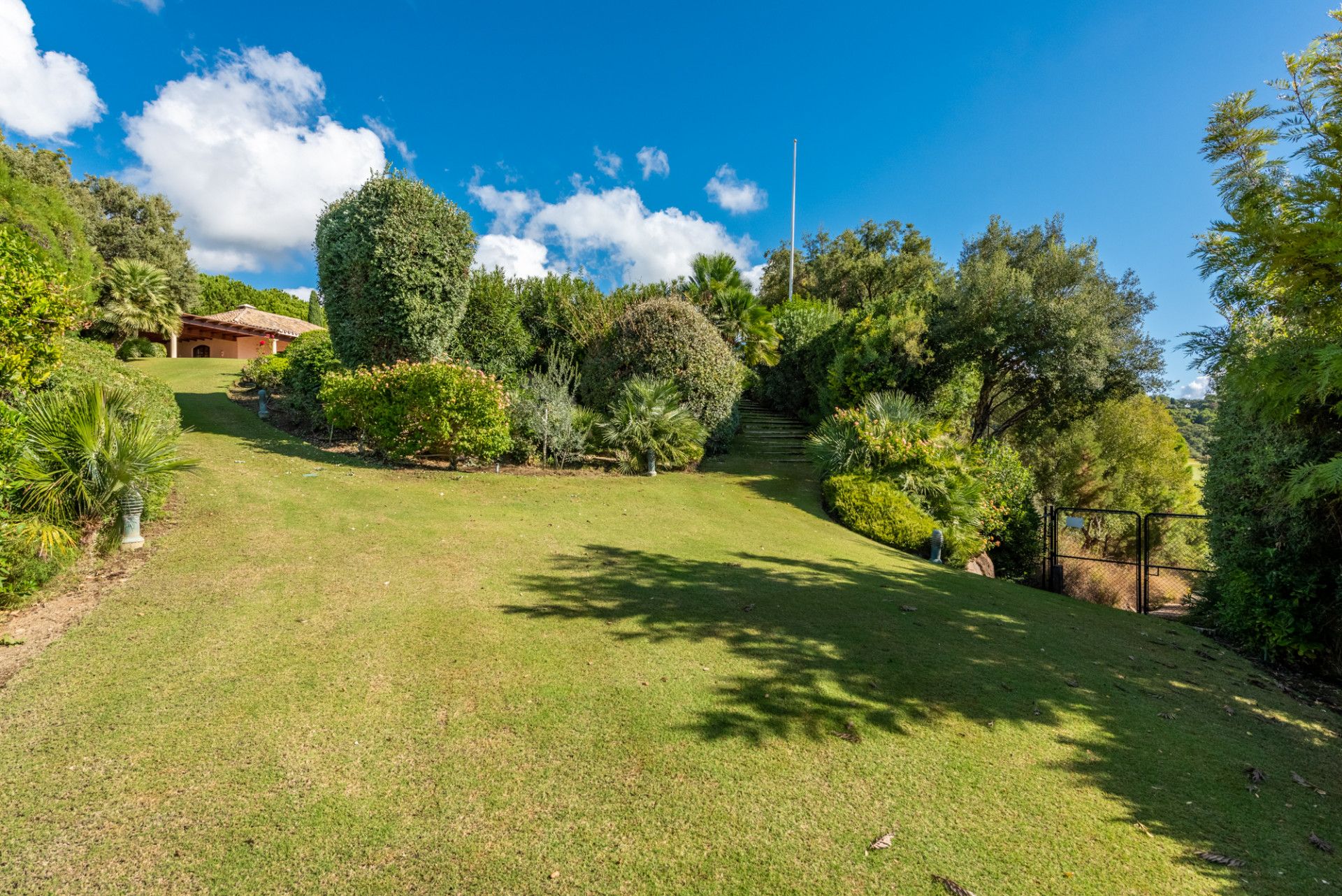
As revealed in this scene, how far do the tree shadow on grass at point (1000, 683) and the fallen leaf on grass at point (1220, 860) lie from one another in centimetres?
4

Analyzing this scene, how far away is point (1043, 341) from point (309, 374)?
748 inches

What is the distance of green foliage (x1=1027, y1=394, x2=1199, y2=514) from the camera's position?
20.1m

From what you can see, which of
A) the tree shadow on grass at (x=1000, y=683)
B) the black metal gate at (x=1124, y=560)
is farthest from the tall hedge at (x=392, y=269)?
the black metal gate at (x=1124, y=560)

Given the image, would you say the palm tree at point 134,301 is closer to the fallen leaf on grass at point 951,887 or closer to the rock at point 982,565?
the rock at point 982,565

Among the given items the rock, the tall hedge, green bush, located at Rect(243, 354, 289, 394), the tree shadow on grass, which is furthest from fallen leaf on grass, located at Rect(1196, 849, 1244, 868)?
green bush, located at Rect(243, 354, 289, 394)

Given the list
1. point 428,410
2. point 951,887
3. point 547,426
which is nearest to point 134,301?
point 428,410

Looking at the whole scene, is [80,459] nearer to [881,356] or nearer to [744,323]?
[881,356]

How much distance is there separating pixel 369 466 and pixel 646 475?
5.14 metres

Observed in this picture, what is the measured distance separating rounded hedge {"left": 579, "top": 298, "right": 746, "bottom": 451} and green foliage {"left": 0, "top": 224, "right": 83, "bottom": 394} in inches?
368

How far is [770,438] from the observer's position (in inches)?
711

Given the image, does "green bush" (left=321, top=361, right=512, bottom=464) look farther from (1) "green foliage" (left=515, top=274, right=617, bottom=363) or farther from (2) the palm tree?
(2) the palm tree

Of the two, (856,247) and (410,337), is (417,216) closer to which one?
(410,337)

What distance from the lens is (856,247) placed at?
108 ft

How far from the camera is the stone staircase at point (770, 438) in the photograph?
15633 mm
